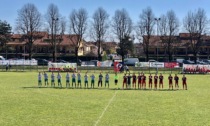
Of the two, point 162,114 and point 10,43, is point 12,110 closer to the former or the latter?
point 162,114

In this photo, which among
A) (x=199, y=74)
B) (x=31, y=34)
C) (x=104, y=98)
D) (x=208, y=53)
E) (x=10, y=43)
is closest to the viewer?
(x=104, y=98)

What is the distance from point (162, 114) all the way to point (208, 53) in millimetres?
94560

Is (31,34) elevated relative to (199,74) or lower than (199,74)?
elevated

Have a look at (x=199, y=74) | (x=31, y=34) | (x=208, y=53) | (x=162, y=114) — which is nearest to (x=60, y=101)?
(x=162, y=114)

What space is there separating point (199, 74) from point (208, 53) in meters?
50.2

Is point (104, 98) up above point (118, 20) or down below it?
below

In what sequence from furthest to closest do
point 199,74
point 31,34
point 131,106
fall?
point 31,34 → point 199,74 → point 131,106

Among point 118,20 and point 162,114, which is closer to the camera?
point 162,114

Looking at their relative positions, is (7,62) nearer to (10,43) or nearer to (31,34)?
(31,34)

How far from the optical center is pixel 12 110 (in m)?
22.2

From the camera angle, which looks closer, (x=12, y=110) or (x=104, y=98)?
(x=12, y=110)

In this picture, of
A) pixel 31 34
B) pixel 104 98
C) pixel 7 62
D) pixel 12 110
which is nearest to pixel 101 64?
pixel 7 62

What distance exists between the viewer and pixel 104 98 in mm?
28547

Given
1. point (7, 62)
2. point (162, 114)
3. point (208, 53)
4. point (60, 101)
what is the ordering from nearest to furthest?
Result: 1. point (162, 114)
2. point (60, 101)
3. point (7, 62)
4. point (208, 53)
